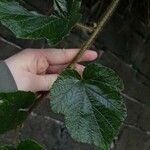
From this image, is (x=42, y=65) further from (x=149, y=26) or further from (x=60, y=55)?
(x=149, y=26)

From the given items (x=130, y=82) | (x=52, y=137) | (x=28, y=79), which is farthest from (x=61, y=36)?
(x=130, y=82)

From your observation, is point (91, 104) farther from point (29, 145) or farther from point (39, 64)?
point (39, 64)

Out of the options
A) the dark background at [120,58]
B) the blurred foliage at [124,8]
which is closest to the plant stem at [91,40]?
the dark background at [120,58]

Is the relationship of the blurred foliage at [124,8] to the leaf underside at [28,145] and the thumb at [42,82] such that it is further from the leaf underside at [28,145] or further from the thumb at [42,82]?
the leaf underside at [28,145]

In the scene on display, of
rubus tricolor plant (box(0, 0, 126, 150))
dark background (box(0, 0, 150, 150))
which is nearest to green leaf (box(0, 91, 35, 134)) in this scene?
rubus tricolor plant (box(0, 0, 126, 150))

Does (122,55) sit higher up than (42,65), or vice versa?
(42,65)

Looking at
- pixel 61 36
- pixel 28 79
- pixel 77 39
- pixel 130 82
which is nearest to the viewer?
pixel 61 36

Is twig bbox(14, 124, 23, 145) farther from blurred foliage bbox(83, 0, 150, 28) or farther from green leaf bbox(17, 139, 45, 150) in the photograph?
blurred foliage bbox(83, 0, 150, 28)

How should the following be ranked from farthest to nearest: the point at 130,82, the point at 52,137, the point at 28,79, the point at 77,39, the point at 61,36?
the point at 130,82 < the point at 52,137 < the point at 77,39 < the point at 28,79 < the point at 61,36
